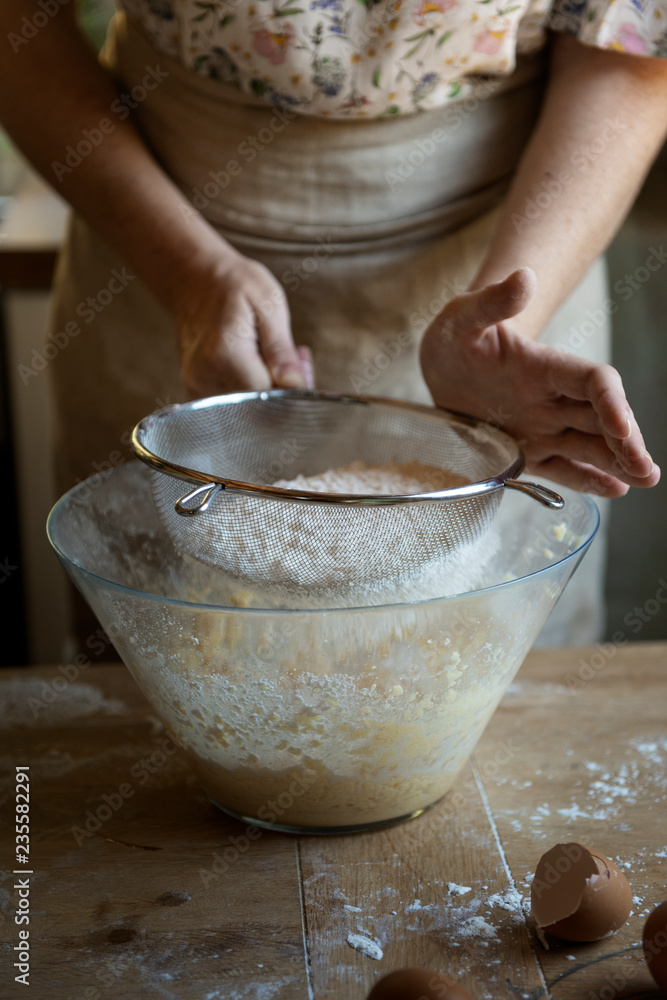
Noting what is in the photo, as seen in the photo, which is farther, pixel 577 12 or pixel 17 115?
pixel 17 115

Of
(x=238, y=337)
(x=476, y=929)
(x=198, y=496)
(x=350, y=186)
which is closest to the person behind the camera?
(x=476, y=929)

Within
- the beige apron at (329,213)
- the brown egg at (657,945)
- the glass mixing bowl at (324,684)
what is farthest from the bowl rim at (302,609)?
the beige apron at (329,213)

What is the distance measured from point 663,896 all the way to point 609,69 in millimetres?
842

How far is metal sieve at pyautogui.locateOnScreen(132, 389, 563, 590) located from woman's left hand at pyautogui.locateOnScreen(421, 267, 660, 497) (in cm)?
3

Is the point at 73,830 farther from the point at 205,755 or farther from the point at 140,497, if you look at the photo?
the point at 140,497

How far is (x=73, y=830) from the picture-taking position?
0.79 m

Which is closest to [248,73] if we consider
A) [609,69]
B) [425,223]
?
[425,223]

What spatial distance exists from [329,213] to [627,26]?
0.39m

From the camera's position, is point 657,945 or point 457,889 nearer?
point 657,945

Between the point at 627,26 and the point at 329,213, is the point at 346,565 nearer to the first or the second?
the point at 329,213

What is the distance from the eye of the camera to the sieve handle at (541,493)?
76cm

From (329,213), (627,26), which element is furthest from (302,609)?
(627,26)

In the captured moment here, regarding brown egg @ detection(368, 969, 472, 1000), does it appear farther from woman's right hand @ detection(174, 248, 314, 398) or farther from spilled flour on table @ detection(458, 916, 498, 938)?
woman's right hand @ detection(174, 248, 314, 398)

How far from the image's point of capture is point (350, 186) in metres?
1.15
